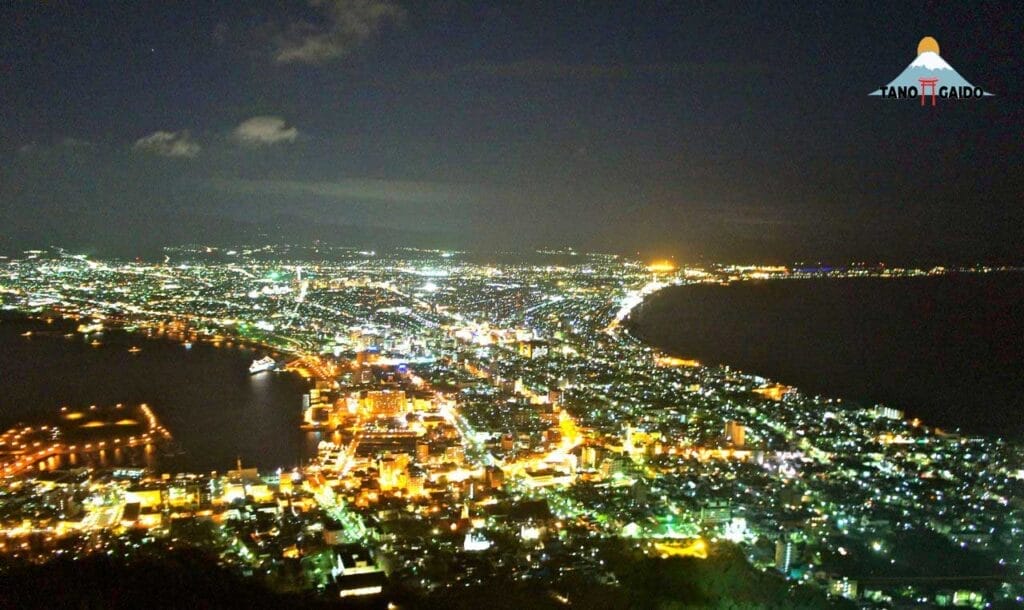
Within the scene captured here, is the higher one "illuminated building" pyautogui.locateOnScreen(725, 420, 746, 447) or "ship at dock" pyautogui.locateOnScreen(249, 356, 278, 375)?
"ship at dock" pyautogui.locateOnScreen(249, 356, 278, 375)

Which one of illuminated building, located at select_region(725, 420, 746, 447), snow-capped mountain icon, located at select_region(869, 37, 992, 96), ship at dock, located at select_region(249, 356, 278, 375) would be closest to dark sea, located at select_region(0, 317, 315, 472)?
ship at dock, located at select_region(249, 356, 278, 375)

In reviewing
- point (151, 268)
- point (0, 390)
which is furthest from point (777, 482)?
point (151, 268)

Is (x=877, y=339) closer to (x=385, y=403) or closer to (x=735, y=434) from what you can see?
(x=735, y=434)

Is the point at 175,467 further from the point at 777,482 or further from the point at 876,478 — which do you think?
the point at 876,478

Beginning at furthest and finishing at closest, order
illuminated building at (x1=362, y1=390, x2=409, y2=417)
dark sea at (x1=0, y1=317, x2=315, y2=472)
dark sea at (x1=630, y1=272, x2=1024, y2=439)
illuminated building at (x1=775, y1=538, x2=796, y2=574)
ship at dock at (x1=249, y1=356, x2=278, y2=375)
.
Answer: ship at dock at (x1=249, y1=356, x2=278, y2=375), dark sea at (x1=630, y1=272, x2=1024, y2=439), illuminated building at (x1=362, y1=390, x2=409, y2=417), dark sea at (x1=0, y1=317, x2=315, y2=472), illuminated building at (x1=775, y1=538, x2=796, y2=574)

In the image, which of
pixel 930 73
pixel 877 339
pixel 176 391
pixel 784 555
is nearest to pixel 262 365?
pixel 176 391

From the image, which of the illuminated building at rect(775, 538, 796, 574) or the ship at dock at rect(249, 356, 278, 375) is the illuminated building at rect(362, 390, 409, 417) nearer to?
the ship at dock at rect(249, 356, 278, 375)
